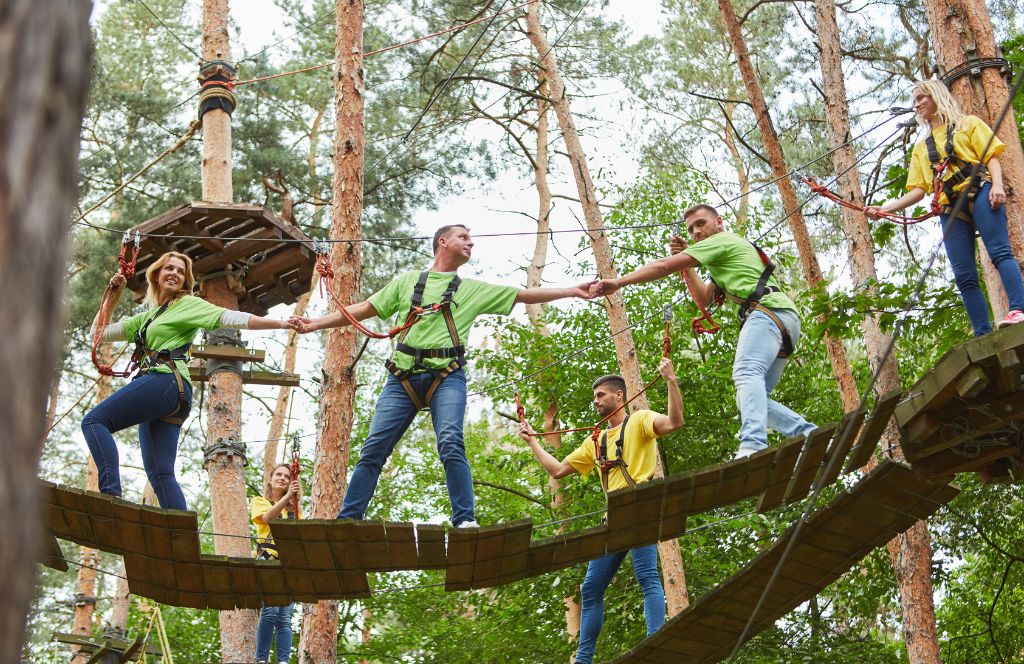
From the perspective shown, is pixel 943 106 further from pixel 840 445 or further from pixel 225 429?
pixel 225 429

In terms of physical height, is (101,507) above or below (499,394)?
below

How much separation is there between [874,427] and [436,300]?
2594 mm

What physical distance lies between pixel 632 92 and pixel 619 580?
9.59 meters

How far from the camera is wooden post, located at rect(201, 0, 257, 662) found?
32.9 feet

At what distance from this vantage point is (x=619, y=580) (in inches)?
566

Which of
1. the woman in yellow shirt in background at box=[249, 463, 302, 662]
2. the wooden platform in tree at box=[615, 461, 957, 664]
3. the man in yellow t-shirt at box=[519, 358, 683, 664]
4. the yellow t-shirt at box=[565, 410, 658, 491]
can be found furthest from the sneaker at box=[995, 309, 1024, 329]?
the woman in yellow shirt in background at box=[249, 463, 302, 662]

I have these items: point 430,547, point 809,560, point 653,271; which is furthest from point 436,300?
point 809,560

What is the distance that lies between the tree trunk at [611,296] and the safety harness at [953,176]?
16.7 feet

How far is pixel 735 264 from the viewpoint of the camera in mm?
6160

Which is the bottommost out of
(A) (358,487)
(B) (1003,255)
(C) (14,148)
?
(C) (14,148)

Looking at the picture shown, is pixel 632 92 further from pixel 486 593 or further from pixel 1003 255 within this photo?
pixel 1003 255

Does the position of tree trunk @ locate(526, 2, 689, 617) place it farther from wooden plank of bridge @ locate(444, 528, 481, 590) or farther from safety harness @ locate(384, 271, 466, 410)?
safety harness @ locate(384, 271, 466, 410)

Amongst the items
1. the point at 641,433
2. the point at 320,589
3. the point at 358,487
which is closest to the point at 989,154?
the point at 641,433

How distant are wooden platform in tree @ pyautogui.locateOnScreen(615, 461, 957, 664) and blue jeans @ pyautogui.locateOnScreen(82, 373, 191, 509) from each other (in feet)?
9.85
